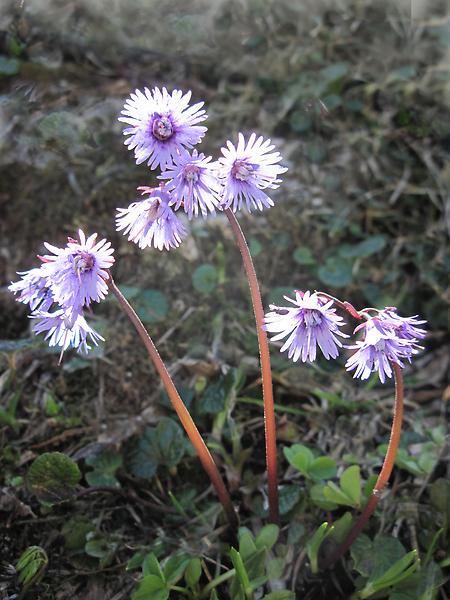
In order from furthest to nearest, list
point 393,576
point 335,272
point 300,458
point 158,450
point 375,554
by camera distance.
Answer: point 335,272 < point 158,450 < point 300,458 < point 375,554 < point 393,576

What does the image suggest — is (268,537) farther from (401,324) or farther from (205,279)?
(205,279)

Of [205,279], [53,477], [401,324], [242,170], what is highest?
[205,279]

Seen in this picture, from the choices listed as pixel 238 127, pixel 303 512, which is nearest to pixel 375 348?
pixel 303 512

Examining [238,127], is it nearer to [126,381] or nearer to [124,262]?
[124,262]

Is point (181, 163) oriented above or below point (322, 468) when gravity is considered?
above

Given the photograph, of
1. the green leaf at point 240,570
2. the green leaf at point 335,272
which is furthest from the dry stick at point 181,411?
the green leaf at point 335,272

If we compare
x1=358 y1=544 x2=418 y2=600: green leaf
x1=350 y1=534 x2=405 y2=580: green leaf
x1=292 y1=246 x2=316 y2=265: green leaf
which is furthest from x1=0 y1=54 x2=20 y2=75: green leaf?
x1=358 y1=544 x2=418 y2=600: green leaf

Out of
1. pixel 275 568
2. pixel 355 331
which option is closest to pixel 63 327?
pixel 355 331
